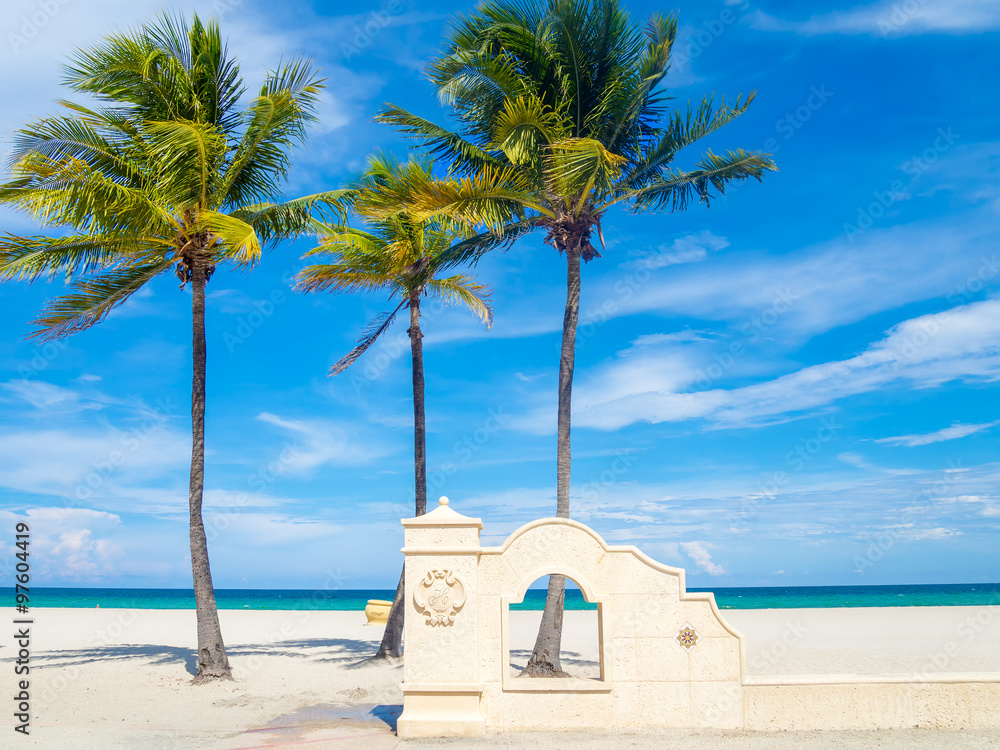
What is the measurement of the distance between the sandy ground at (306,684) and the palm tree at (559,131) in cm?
356

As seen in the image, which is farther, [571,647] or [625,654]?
[571,647]

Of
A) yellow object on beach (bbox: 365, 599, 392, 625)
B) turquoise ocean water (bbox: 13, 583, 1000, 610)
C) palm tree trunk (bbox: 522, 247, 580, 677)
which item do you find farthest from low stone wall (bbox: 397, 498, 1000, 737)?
turquoise ocean water (bbox: 13, 583, 1000, 610)

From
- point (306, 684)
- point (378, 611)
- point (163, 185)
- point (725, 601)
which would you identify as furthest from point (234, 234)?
point (725, 601)

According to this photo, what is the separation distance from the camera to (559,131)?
41.9ft

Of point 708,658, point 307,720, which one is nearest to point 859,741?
point 708,658

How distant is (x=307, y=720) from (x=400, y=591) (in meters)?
4.98

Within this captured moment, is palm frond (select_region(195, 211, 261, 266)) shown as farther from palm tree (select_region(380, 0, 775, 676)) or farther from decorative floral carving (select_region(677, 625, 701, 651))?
decorative floral carving (select_region(677, 625, 701, 651))

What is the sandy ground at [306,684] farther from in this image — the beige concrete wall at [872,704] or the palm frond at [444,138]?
the palm frond at [444,138]

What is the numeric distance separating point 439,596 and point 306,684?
5600 mm

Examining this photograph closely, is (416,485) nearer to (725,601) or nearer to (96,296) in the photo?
(96,296)

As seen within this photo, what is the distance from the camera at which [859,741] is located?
855 centimetres

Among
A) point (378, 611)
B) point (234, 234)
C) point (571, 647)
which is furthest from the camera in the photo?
point (378, 611)

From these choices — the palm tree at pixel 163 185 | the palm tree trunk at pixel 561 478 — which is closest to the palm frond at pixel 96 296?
the palm tree at pixel 163 185

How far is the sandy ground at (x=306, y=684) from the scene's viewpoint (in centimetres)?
880
